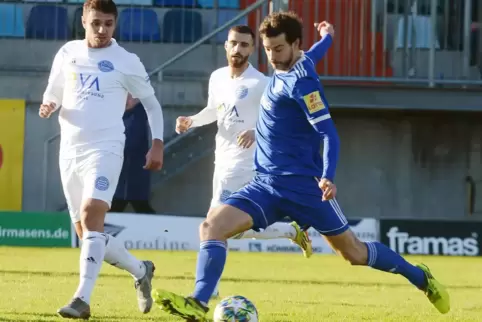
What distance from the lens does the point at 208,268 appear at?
739 centimetres

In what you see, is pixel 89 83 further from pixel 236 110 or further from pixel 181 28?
pixel 181 28

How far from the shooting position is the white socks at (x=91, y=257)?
316 inches

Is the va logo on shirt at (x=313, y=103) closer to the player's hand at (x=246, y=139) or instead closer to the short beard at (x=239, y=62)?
the player's hand at (x=246, y=139)

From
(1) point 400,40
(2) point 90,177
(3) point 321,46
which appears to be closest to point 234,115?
(3) point 321,46

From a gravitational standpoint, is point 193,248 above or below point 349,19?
below

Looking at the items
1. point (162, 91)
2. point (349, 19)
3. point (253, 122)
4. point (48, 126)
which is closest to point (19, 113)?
point (48, 126)

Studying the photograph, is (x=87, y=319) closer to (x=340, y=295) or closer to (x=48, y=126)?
(x=340, y=295)

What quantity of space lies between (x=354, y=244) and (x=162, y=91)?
1056cm

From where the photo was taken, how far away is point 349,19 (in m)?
17.9

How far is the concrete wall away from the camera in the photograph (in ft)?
62.7

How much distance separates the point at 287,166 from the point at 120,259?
63.8 inches

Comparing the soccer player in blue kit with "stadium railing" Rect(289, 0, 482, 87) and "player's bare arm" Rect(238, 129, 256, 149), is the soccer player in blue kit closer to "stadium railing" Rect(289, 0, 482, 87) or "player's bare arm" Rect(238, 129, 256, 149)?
"player's bare arm" Rect(238, 129, 256, 149)

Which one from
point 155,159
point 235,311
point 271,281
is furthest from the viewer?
point 271,281

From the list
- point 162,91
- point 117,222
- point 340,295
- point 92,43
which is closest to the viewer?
point 92,43
